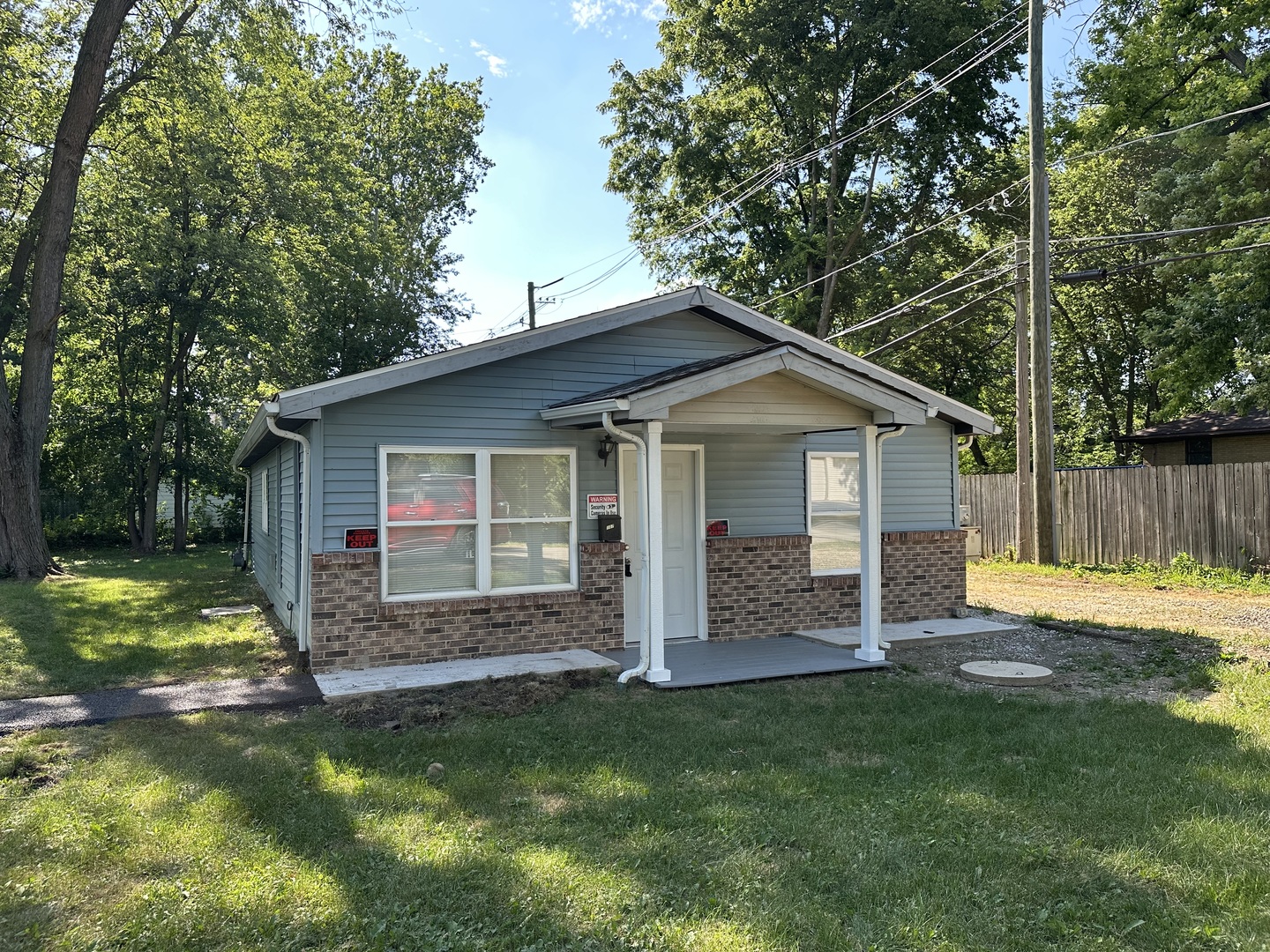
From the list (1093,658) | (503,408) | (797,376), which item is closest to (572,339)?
(503,408)

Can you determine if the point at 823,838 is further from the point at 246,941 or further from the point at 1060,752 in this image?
the point at 246,941

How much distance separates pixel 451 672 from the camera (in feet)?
24.0

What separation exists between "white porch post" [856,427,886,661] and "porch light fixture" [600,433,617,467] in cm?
243

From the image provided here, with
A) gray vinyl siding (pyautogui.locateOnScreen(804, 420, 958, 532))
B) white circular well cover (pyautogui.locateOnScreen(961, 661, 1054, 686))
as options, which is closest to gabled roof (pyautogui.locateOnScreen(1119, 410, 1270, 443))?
gray vinyl siding (pyautogui.locateOnScreen(804, 420, 958, 532))

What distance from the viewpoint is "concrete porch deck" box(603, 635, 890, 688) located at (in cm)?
744

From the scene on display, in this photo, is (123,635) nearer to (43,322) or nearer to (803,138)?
(43,322)

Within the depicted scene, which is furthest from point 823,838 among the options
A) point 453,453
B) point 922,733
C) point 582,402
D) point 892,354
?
point 892,354

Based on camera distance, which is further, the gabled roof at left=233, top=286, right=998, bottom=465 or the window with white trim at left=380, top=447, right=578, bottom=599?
the window with white trim at left=380, top=447, right=578, bottom=599

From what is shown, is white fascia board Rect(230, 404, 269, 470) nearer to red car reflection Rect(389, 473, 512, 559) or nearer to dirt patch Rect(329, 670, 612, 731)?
red car reflection Rect(389, 473, 512, 559)

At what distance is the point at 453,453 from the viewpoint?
789 cm

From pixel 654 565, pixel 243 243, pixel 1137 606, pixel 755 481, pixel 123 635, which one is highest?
pixel 243 243

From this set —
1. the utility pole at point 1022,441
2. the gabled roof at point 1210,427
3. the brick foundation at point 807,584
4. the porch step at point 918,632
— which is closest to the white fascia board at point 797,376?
the brick foundation at point 807,584

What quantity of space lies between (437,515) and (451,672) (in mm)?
1453

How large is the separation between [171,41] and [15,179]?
5.93 metres
